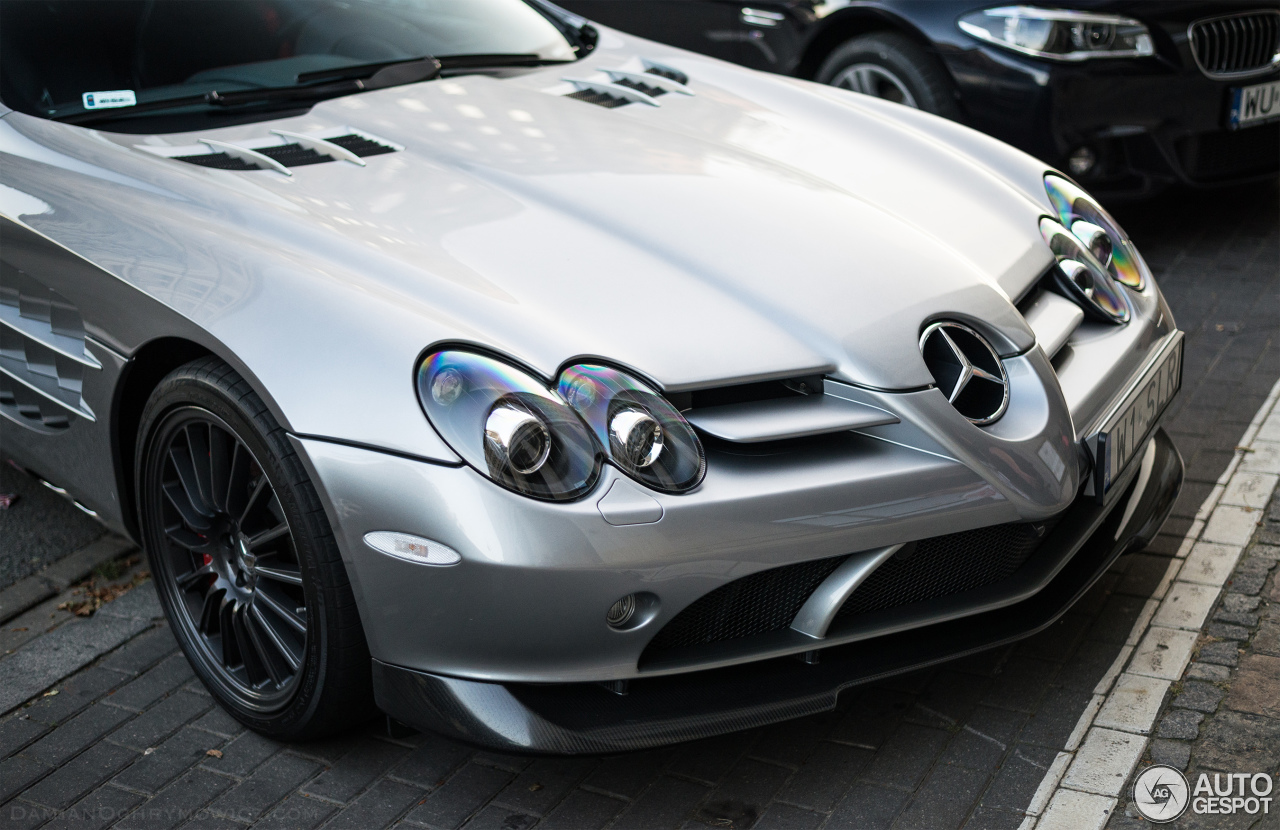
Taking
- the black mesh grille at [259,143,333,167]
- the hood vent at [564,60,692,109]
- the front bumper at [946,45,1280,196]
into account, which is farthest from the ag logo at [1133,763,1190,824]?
the front bumper at [946,45,1280,196]

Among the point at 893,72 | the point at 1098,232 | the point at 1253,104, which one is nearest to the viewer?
the point at 1098,232

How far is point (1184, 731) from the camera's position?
7.98 ft

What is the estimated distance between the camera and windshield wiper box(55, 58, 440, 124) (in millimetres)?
3010

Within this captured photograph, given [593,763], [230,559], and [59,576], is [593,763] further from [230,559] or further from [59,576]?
[59,576]

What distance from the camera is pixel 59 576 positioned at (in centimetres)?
345

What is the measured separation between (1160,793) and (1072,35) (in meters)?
3.48

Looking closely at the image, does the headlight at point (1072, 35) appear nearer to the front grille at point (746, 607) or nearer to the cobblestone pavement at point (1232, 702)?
the cobblestone pavement at point (1232, 702)

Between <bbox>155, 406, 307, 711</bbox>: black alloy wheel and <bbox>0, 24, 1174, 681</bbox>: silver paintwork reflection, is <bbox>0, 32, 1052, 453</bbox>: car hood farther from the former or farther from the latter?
<bbox>155, 406, 307, 711</bbox>: black alloy wheel

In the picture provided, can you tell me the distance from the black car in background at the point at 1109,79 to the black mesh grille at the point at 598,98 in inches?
90.3

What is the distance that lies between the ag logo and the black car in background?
317cm

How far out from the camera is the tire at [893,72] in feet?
17.0

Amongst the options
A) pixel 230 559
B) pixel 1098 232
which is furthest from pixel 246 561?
pixel 1098 232

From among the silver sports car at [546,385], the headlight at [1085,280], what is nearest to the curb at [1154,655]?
the silver sports car at [546,385]

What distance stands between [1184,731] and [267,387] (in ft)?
6.24
